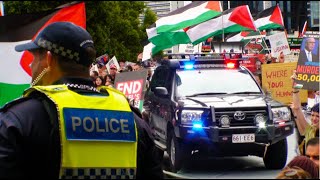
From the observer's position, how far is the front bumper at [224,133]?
8.45 m

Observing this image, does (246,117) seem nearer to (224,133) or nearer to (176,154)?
(224,133)

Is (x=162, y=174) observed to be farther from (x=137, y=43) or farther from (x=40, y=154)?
(x=137, y=43)

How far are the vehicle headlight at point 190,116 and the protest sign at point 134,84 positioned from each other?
1.50 metres

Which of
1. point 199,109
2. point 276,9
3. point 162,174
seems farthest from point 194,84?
point 276,9

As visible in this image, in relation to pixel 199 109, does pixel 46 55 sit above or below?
above

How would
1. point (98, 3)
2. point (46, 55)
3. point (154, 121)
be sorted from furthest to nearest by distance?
point (98, 3)
point (154, 121)
point (46, 55)

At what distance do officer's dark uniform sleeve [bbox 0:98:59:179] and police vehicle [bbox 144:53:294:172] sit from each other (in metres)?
5.98

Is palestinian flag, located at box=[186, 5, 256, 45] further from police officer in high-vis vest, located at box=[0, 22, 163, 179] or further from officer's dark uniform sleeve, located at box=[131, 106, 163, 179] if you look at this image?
police officer in high-vis vest, located at box=[0, 22, 163, 179]

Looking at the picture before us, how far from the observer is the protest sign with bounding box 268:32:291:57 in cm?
1988

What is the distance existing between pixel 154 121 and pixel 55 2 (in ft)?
97.8

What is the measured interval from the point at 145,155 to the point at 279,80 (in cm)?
1158

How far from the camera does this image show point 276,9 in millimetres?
25047

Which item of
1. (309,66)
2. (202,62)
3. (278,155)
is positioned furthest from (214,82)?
(309,66)

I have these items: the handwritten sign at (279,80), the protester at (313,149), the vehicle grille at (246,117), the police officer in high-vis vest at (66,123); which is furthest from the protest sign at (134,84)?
the police officer in high-vis vest at (66,123)
